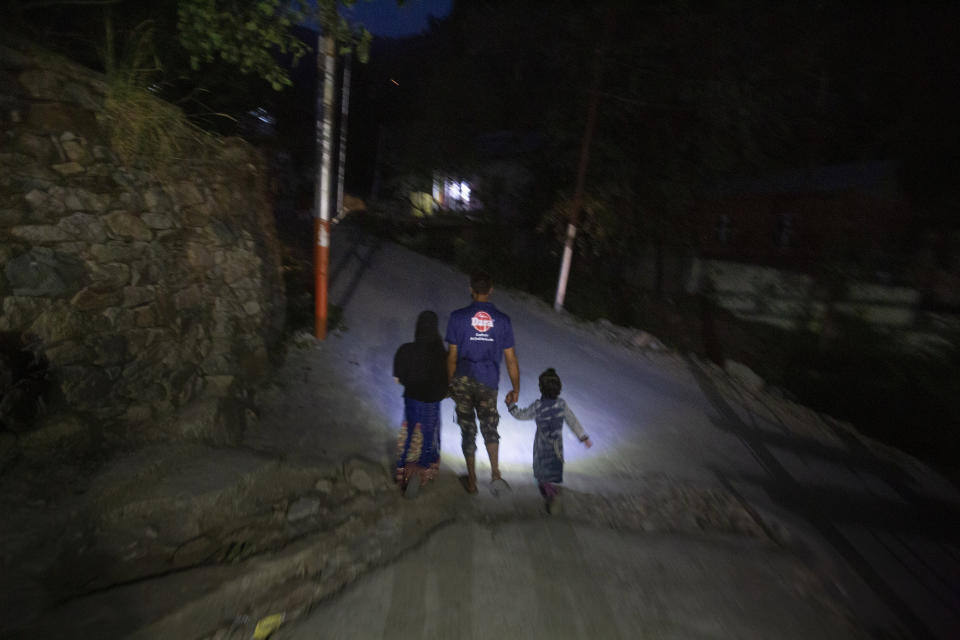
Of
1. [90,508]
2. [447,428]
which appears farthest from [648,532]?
[90,508]

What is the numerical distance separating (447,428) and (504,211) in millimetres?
13120

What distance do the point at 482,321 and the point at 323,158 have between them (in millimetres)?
3580

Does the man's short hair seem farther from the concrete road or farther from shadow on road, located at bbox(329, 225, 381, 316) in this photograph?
shadow on road, located at bbox(329, 225, 381, 316)

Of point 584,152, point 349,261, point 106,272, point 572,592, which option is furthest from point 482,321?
point 584,152

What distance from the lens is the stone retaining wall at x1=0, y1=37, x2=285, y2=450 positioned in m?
4.20

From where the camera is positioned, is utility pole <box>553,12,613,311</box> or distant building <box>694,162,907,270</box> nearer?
utility pole <box>553,12,613,311</box>

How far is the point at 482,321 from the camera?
15.2 feet

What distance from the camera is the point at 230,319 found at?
5.71 m

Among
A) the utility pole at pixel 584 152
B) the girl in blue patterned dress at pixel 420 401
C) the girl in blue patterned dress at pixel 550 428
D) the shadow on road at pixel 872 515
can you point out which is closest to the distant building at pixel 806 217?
the utility pole at pixel 584 152

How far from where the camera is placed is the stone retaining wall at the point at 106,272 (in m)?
4.20

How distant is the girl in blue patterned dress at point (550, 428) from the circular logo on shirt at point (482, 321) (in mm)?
693

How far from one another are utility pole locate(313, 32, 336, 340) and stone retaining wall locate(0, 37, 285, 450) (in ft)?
4.39

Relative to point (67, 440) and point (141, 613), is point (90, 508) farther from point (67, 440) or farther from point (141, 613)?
point (141, 613)

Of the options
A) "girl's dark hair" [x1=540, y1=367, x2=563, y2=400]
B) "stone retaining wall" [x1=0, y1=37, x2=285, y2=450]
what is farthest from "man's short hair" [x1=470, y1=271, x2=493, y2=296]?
"stone retaining wall" [x1=0, y1=37, x2=285, y2=450]
